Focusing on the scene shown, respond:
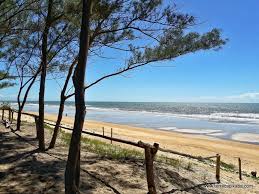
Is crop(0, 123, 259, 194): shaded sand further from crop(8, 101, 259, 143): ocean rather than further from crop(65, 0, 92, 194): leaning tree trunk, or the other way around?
crop(8, 101, 259, 143): ocean

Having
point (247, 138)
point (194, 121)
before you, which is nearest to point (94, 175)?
point (247, 138)

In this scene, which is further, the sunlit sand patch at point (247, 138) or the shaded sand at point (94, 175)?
the sunlit sand patch at point (247, 138)

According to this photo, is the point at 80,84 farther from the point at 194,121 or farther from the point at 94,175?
the point at 194,121

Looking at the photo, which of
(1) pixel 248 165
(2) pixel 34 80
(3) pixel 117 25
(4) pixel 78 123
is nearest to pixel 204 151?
(1) pixel 248 165

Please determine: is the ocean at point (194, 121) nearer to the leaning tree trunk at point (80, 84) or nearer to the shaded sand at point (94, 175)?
→ the shaded sand at point (94, 175)

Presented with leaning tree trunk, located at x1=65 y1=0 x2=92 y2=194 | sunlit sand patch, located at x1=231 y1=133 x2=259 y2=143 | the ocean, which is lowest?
sunlit sand patch, located at x1=231 y1=133 x2=259 y2=143

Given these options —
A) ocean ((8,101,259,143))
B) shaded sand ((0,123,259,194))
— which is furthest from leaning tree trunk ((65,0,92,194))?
ocean ((8,101,259,143))

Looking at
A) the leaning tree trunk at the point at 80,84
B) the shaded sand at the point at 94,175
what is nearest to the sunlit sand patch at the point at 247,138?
the shaded sand at the point at 94,175

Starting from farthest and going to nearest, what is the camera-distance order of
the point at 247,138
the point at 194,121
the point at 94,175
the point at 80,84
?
1. the point at 194,121
2. the point at 247,138
3. the point at 94,175
4. the point at 80,84

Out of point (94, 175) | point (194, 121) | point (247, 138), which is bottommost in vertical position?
point (247, 138)

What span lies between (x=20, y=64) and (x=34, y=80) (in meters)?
1.09

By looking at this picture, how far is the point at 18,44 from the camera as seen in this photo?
1648cm

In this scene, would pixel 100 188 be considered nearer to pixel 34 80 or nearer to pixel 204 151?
pixel 34 80

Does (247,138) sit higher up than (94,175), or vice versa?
(94,175)
